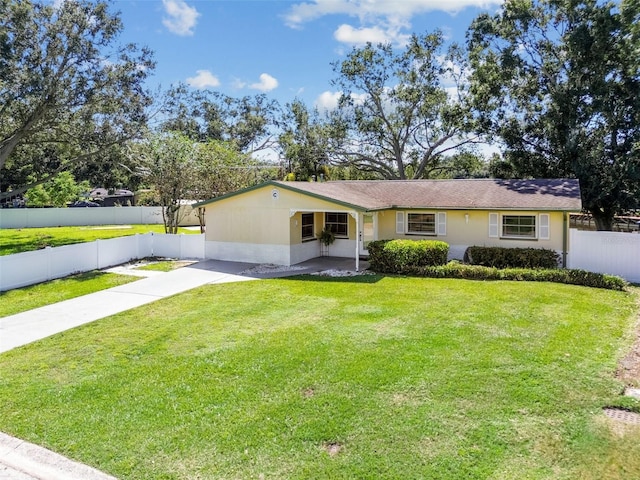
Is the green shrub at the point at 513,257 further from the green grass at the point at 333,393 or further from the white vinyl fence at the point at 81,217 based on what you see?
the white vinyl fence at the point at 81,217

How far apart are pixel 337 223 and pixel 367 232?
1.55 meters

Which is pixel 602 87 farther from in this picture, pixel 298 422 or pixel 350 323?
pixel 298 422

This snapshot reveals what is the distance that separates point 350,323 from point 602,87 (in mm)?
20279

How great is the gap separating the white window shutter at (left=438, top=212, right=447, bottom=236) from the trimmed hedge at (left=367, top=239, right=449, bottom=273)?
2.13 m

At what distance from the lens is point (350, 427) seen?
5.50m

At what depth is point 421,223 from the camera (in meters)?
18.8

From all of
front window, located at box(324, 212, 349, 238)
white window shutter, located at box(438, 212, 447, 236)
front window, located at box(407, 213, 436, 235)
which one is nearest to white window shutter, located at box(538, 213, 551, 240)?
white window shutter, located at box(438, 212, 447, 236)

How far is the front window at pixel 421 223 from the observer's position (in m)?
18.5

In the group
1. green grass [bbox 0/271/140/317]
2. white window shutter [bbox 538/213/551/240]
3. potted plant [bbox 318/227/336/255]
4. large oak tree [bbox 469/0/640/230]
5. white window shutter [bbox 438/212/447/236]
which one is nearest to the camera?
green grass [bbox 0/271/140/317]

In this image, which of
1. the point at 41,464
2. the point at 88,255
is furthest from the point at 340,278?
the point at 41,464

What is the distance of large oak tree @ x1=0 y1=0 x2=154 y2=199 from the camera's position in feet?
63.9

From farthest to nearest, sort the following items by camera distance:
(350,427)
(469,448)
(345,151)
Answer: (345,151), (350,427), (469,448)

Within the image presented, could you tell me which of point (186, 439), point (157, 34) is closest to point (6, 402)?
point (186, 439)

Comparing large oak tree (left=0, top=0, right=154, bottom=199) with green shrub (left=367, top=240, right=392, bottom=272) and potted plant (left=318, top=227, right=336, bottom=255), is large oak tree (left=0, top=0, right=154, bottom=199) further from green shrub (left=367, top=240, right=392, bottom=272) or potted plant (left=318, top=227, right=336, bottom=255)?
green shrub (left=367, top=240, right=392, bottom=272)
